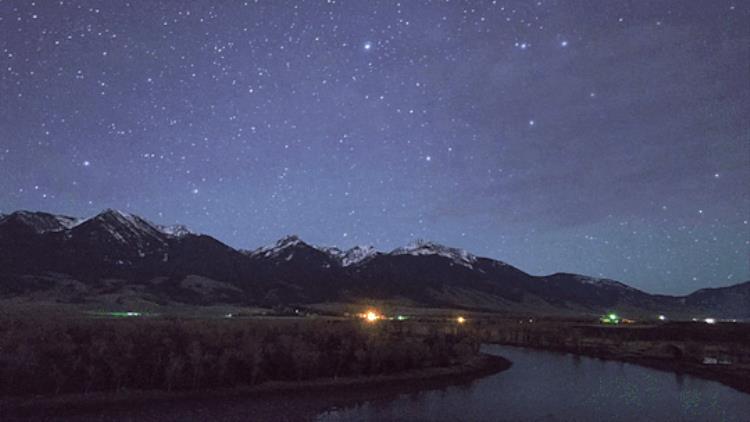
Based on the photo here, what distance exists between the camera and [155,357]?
119ft

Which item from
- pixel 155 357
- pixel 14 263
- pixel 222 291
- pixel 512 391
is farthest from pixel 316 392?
pixel 14 263

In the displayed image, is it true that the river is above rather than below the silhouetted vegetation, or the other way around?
below

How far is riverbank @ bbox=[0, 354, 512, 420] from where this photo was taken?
93.1 ft

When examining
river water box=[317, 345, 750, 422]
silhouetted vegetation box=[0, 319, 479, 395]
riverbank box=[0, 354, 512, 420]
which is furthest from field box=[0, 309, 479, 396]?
river water box=[317, 345, 750, 422]

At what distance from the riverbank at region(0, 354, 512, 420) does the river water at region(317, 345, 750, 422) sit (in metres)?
2.52

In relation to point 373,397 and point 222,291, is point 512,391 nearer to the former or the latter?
point 373,397

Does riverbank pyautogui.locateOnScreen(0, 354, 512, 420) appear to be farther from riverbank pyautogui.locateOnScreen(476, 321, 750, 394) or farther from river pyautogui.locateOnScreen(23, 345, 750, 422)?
riverbank pyautogui.locateOnScreen(476, 321, 750, 394)

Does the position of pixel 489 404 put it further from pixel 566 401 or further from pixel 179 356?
pixel 179 356

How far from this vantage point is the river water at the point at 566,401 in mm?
30062

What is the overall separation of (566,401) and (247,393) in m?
19.2

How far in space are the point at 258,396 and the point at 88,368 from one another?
31.8 ft

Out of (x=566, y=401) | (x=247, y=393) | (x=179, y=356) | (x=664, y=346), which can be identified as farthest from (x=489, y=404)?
(x=664, y=346)

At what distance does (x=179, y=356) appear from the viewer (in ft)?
118

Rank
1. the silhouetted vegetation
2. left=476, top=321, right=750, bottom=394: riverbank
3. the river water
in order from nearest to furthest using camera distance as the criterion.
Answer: the river water < the silhouetted vegetation < left=476, top=321, right=750, bottom=394: riverbank
